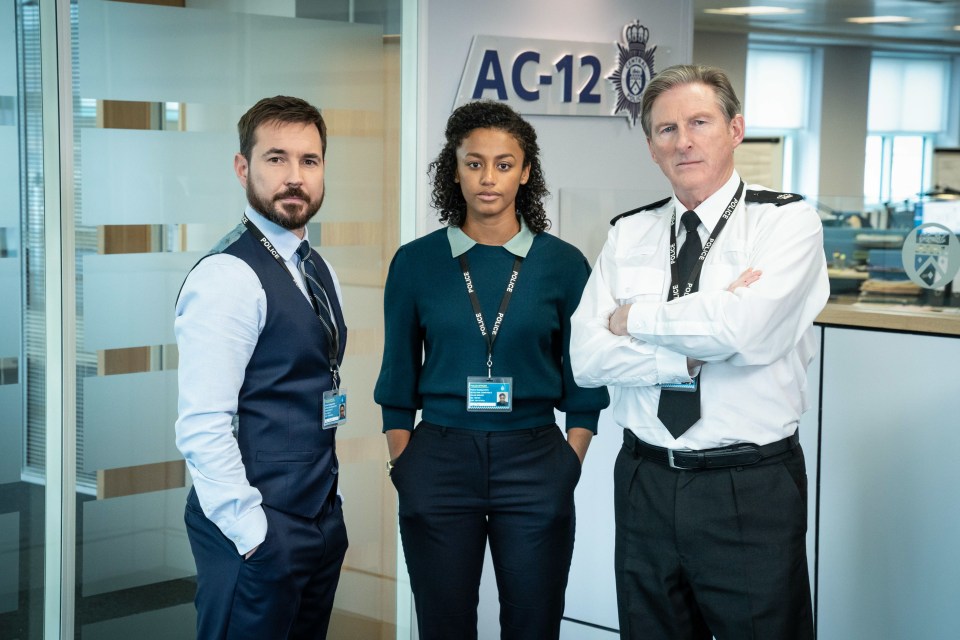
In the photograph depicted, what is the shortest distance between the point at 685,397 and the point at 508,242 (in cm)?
59

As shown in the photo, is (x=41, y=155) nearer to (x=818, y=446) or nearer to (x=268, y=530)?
(x=268, y=530)

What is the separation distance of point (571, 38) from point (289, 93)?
1514 millimetres

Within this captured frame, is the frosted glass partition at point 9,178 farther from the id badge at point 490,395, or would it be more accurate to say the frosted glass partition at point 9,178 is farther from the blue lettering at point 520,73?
the blue lettering at point 520,73

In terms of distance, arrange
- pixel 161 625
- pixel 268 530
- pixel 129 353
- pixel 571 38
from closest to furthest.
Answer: pixel 268 530, pixel 129 353, pixel 161 625, pixel 571 38

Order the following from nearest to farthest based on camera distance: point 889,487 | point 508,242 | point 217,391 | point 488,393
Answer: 1. point 217,391
2. point 488,393
3. point 508,242
4. point 889,487

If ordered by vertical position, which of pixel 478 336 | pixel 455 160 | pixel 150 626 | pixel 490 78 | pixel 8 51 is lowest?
pixel 150 626

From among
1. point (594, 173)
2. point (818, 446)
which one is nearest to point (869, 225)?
point (594, 173)

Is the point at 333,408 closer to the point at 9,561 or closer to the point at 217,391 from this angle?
the point at 217,391

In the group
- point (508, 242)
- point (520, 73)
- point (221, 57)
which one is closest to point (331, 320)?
point (508, 242)

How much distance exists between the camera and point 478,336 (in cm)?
251

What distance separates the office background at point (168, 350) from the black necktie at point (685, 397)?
1.08 m

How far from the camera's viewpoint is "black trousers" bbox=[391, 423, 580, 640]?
2459mm

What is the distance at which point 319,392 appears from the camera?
2182mm

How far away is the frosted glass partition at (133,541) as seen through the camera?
11.0 ft
